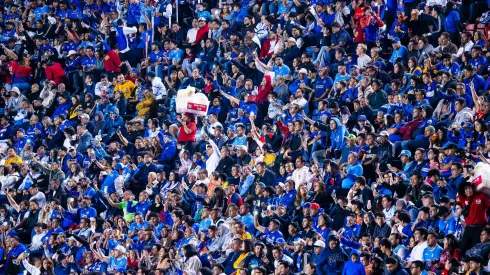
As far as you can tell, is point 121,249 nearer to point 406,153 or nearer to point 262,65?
point 406,153

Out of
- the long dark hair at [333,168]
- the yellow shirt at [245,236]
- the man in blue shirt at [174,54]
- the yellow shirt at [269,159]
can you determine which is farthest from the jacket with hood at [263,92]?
the yellow shirt at [245,236]

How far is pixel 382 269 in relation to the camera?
12.8 m

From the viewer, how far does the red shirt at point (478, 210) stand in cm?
1291

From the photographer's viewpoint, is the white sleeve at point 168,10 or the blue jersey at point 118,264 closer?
the blue jersey at point 118,264

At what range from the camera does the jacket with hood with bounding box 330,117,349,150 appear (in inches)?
622

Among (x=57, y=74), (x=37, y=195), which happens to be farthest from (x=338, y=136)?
(x=57, y=74)

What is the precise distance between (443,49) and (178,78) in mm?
5064

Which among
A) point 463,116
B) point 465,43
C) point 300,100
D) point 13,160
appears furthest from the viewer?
point 13,160

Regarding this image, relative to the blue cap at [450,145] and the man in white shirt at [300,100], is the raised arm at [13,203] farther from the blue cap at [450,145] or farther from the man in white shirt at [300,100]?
the blue cap at [450,145]

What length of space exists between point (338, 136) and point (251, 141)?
169 centimetres

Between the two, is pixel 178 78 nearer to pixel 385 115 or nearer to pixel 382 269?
pixel 385 115

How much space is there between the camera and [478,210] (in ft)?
42.5

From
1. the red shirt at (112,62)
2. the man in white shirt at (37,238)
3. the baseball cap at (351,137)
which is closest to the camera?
the baseball cap at (351,137)

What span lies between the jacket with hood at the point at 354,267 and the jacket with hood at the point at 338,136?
286cm
